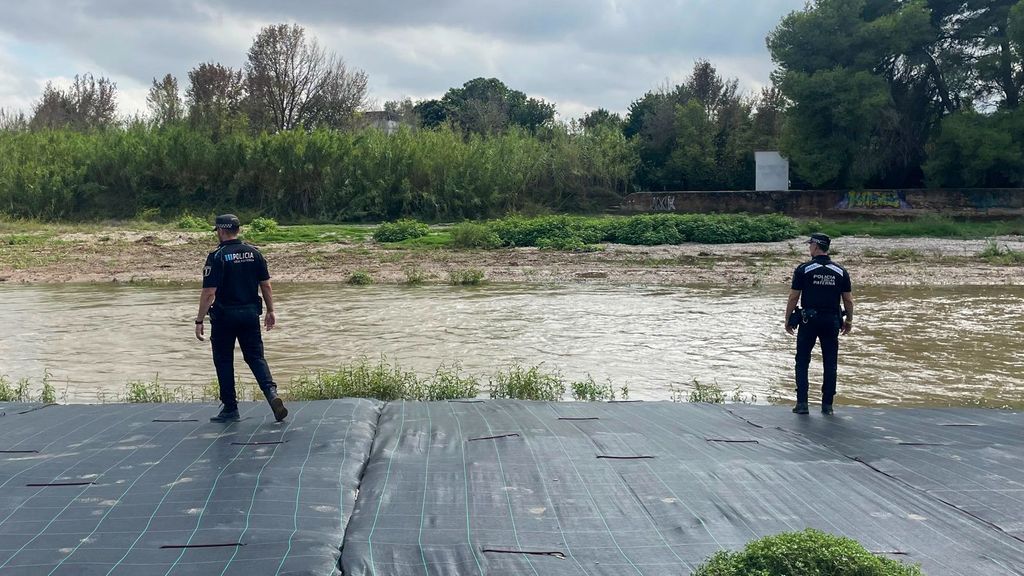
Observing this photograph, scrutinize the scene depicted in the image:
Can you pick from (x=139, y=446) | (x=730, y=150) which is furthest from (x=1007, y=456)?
(x=730, y=150)

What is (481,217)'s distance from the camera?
37.7 meters

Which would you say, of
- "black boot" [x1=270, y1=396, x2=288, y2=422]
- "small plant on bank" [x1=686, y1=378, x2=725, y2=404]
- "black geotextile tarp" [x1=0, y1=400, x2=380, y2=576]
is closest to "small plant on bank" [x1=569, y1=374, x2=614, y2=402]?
"small plant on bank" [x1=686, y1=378, x2=725, y2=404]

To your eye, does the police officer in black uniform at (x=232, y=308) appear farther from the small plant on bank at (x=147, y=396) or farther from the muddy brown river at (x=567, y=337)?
the muddy brown river at (x=567, y=337)

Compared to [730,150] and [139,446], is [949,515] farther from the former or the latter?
[730,150]

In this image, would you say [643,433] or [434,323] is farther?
[434,323]

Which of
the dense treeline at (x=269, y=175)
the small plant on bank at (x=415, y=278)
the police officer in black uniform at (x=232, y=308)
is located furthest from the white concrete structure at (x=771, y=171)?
the police officer in black uniform at (x=232, y=308)

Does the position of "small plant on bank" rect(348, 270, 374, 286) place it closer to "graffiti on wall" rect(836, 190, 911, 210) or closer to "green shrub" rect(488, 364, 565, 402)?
"green shrub" rect(488, 364, 565, 402)

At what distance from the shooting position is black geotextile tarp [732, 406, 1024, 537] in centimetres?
562

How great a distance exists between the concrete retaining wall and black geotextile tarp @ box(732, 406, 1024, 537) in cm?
2976

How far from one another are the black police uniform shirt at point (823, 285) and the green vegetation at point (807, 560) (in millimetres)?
4566

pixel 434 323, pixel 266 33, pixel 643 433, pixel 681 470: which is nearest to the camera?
pixel 681 470

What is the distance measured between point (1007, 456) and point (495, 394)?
4.69 m

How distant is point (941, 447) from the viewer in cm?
680

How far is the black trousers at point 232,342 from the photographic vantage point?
7031 millimetres
